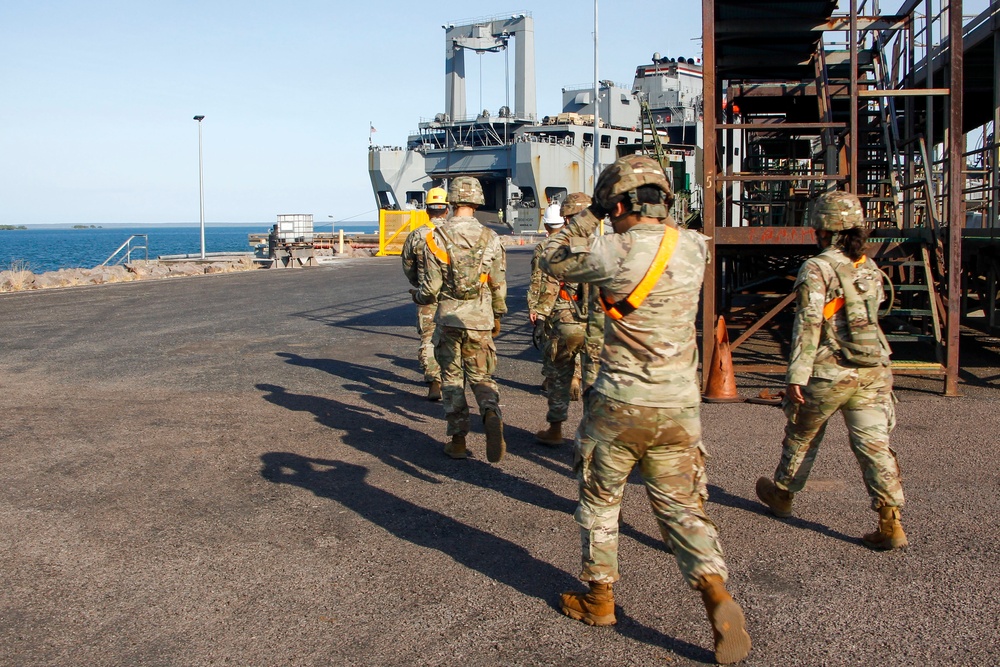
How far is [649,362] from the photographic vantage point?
368 centimetres

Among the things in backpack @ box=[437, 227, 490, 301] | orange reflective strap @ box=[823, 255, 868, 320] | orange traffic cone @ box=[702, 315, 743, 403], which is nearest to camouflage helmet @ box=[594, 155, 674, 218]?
orange reflective strap @ box=[823, 255, 868, 320]

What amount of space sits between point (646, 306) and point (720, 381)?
5.39 meters

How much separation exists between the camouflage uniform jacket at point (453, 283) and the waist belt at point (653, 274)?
2.72 metres

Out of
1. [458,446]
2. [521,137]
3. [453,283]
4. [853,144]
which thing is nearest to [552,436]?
[458,446]

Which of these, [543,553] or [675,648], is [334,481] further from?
[675,648]

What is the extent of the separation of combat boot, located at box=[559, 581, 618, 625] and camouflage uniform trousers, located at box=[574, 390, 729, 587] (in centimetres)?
6

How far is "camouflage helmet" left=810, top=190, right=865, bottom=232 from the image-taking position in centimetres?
477

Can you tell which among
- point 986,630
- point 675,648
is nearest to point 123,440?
point 675,648

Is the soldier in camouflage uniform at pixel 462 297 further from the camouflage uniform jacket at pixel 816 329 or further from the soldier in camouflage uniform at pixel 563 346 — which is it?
the camouflage uniform jacket at pixel 816 329

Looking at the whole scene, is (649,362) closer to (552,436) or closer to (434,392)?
(552,436)

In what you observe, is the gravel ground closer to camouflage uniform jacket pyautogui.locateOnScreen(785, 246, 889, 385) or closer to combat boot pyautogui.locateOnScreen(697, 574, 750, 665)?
combat boot pyautogui.locateOnScreen(697, 574, 750, 665)

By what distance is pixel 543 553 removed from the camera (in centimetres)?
Result: 471

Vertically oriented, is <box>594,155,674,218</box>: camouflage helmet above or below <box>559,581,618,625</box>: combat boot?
above

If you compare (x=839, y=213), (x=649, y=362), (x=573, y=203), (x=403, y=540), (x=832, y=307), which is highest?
(x=573, y=203)
